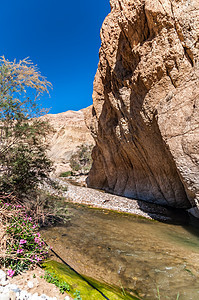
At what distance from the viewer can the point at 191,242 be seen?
713 cm

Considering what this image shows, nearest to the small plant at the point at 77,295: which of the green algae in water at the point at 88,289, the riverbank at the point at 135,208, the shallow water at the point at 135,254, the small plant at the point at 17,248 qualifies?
the green algae in water at the point at 88,289

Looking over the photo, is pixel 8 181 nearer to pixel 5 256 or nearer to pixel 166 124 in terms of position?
pixel 5 256

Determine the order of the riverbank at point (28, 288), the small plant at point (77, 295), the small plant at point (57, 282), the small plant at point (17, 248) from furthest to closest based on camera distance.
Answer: the small plant at point (17, 248)
the small plant at point (57, 282)
the small plant at point (77, 295)
the riverbank at point (28, 288)

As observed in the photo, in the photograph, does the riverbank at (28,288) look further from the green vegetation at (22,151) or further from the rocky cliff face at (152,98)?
the rocky cliff face at (152,98)

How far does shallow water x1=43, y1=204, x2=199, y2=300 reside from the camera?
441 centimetres

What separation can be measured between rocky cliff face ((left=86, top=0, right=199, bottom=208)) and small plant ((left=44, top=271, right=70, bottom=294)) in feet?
22.3

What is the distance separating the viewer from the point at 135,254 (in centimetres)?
583

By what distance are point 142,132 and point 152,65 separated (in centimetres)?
465

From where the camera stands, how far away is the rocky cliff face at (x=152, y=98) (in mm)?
8836

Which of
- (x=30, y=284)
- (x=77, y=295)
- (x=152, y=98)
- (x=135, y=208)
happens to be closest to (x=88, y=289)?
(x=77, y=295)

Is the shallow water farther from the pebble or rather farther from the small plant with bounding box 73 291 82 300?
the pebble

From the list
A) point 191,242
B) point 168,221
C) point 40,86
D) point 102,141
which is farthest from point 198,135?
point 102,141

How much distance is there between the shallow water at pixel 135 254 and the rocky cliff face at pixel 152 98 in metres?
2.71

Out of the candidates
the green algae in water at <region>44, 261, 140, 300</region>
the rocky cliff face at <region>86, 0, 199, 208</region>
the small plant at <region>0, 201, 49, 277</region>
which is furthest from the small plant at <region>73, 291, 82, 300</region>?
the rocky cliff face at <region>86, 0, 199, 208</region>
